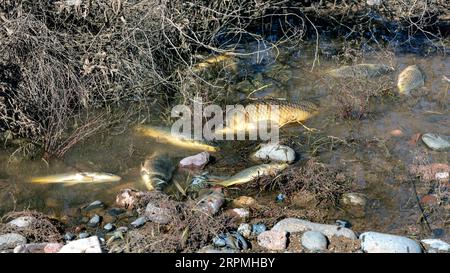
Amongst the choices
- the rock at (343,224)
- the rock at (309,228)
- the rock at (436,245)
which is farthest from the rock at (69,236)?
the rock at (436,245)

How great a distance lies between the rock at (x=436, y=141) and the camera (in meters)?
6.22

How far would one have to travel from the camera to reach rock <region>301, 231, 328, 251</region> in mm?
4727

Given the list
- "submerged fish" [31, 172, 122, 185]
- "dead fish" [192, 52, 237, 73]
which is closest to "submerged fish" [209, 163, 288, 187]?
"submerged fish" [31, 172, 122, 185]

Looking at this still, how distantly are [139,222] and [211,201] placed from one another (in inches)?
24.6

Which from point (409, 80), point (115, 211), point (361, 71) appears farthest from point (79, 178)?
point (409, 80)

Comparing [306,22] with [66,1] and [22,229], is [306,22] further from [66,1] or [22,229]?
[22,229]

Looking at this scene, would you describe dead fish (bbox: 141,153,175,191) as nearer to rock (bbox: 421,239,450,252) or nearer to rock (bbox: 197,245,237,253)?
rock (bbox: 197,245,237,253)

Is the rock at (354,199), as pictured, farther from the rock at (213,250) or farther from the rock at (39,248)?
the rock at (39,248)

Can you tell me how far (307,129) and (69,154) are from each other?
2.43 m

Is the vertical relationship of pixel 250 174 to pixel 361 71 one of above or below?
below

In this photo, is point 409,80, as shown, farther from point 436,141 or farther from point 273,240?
point 273,240

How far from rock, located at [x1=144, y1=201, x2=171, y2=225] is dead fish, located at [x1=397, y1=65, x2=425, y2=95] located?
3.48 meters

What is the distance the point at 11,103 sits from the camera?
6.43 meters

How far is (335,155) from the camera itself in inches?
246
